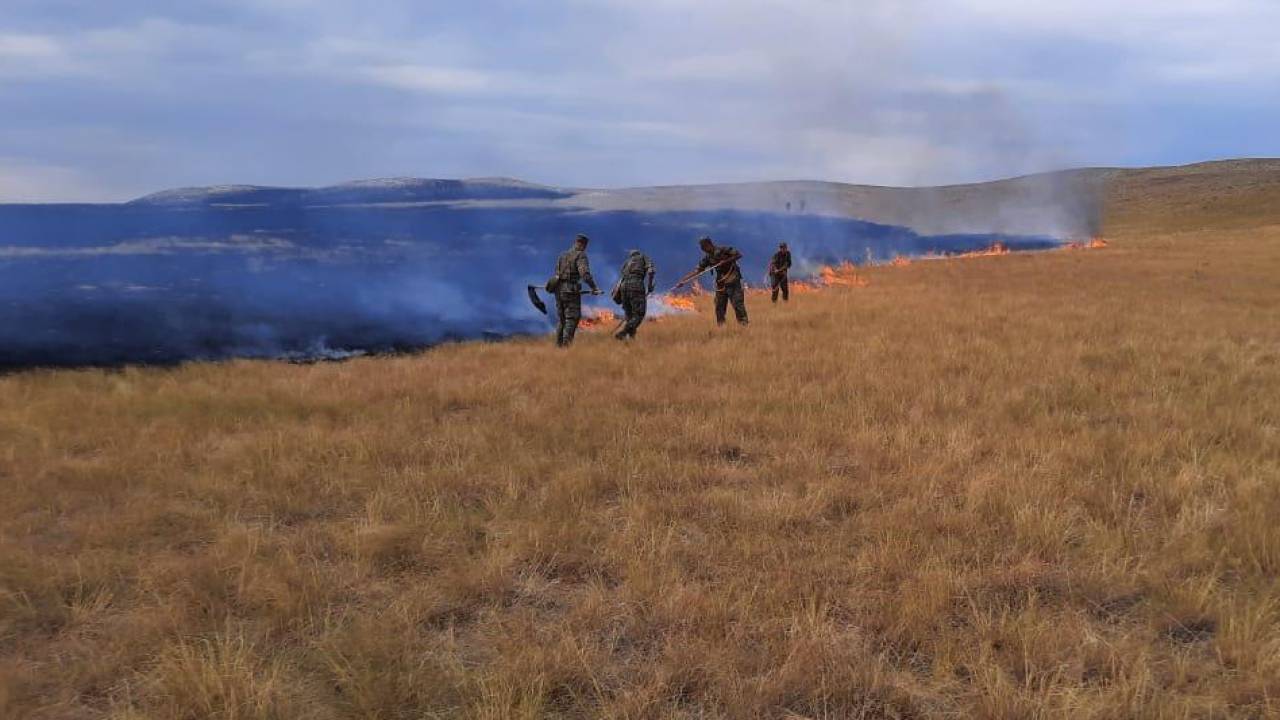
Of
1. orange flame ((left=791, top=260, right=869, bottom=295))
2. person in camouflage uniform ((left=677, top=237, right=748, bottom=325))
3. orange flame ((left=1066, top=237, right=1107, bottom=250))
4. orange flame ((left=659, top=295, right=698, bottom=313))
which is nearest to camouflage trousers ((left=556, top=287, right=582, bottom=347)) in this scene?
person in camouflage uniform ((left=677, top=237, right=748, bottom=325))

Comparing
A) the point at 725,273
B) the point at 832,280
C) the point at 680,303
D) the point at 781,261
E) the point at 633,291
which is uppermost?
the point at 781,261

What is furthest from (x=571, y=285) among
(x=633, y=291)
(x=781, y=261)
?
(x=781, y=261)

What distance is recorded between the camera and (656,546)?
473 centimetres

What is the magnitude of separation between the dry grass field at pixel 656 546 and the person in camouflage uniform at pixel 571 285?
148 inches

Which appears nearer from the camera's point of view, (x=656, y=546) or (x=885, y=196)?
(x=656, y=546)

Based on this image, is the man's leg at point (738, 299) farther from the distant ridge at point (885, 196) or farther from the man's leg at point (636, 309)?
the distant ridge at point (885, 196)

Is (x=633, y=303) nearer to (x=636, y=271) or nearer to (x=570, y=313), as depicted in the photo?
(x=636, y=271)

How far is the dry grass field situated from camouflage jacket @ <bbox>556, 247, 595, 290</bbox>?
12.4ft

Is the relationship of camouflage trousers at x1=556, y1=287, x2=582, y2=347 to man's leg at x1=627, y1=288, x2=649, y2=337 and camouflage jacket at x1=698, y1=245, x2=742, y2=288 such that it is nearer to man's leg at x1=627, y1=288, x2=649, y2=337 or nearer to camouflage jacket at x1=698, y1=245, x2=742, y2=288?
man's leg at x1=627, y1=288, x2=649, y2=337

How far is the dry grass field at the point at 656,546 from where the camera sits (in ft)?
10.9

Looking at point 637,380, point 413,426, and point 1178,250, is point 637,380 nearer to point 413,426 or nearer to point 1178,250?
point 413,426

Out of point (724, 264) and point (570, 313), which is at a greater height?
point (724, 264)

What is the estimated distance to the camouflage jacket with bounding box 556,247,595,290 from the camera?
13.8 metres

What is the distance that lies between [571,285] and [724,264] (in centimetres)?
353
